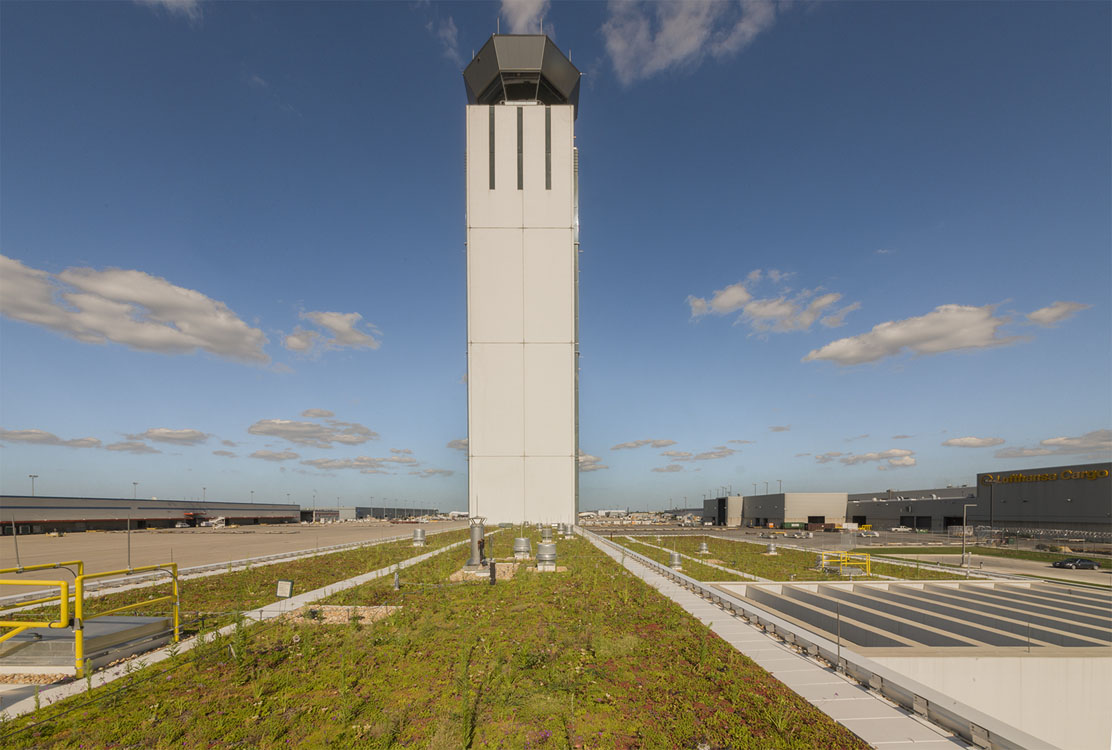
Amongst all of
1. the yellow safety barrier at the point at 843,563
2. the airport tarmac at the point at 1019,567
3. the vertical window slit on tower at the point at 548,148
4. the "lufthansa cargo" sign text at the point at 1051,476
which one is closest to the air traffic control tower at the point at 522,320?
the vertical window slit on tower at the point at 548,148

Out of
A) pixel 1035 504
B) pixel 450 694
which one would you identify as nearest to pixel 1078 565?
pixel 1035 504

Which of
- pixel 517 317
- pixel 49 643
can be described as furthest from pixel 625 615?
pixel 517 317

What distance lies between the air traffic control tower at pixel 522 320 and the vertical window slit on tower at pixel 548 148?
0.12 m

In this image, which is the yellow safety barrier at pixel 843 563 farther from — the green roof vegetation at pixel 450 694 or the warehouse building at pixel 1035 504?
the warehouse building at pixel 1035 504

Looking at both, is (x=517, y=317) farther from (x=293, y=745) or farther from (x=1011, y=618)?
(x=293, y=745)

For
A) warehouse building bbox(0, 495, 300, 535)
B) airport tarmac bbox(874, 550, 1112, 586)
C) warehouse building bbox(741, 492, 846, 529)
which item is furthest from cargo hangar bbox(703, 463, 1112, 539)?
warehouse building bbox(0, 495, 300, 535)

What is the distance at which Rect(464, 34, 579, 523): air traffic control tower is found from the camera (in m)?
54.9

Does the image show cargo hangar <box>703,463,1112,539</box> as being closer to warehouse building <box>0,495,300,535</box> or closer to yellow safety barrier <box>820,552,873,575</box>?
yellow safety barrier <box>820,552,873,575</box>

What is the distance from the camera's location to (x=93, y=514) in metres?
74.7

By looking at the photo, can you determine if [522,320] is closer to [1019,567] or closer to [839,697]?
[1019,567]

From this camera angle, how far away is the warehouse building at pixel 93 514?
64.9m

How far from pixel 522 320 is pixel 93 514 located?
7677cm

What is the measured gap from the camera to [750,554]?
35.6 metres

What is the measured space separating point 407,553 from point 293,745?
26.6 meters
